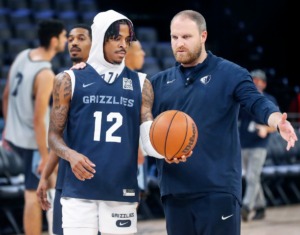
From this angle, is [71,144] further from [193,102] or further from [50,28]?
[50,28]

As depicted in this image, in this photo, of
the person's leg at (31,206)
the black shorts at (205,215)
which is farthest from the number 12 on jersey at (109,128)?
the person's leg at (31,206)

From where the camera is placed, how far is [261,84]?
9.76m

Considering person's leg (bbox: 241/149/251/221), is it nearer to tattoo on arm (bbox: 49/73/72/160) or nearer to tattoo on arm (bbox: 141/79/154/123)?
tattoo on arm (bbox: 141/79/154/123)

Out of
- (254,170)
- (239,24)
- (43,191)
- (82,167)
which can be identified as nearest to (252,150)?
(254,170)

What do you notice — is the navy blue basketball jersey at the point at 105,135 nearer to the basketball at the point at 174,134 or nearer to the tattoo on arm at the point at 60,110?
the tattoo on arm at the point at 60,110

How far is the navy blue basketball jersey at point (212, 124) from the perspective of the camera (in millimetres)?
4184

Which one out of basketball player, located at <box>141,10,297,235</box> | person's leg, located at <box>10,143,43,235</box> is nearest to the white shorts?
basketball player, located at <box>141,10,297,235</box>

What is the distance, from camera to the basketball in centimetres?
395

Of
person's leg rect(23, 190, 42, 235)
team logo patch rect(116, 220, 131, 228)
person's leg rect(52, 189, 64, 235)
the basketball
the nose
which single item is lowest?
person's leg rect(23, 190, 42, 235)

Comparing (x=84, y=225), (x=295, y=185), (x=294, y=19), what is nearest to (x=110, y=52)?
(x=84, y=225)

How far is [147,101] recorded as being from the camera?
4.26m

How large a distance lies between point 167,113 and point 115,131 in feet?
0.91

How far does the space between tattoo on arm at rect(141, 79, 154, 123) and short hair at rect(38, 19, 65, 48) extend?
7.55ft

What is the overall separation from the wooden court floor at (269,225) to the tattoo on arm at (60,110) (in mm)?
4132
